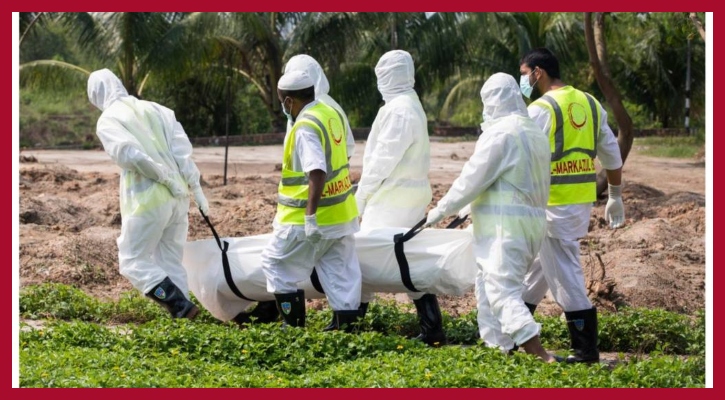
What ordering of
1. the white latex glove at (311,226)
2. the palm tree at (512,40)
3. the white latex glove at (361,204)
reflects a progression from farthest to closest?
the palm tree at (512,40) → the white latex glove at (361,204) → the white latex glove at (311,226)

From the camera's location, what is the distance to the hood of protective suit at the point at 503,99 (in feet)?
24.6

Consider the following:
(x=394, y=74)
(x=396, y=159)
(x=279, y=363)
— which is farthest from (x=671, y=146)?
(x=279, y=363)

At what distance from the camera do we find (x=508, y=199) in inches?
292

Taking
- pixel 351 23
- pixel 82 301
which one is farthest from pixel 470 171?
pixel 351 23

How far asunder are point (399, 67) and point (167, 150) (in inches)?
75.7

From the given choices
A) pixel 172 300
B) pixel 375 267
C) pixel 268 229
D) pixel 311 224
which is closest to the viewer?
pixel 311 224

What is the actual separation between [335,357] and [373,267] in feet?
3.68

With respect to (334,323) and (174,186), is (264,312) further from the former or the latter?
(174,186)

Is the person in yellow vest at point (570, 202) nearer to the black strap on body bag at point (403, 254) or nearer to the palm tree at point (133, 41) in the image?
the black strap on body bag at point (403, 254)

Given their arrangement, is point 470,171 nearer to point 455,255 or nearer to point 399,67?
point 455,255

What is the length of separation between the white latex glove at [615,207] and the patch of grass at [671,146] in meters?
16.9

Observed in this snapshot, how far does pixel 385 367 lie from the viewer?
6.84 meters

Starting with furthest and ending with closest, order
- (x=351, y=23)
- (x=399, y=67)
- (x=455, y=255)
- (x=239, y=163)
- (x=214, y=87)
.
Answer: (x=214, y=87)
(x=351, y=23)
(x=239, y=163)
(x=399, y=67)
(x=455, y=255)

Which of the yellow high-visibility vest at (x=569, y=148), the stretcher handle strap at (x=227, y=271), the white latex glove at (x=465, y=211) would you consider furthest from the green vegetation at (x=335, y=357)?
the yellow high-visibility vest at (x=569, y=148)
